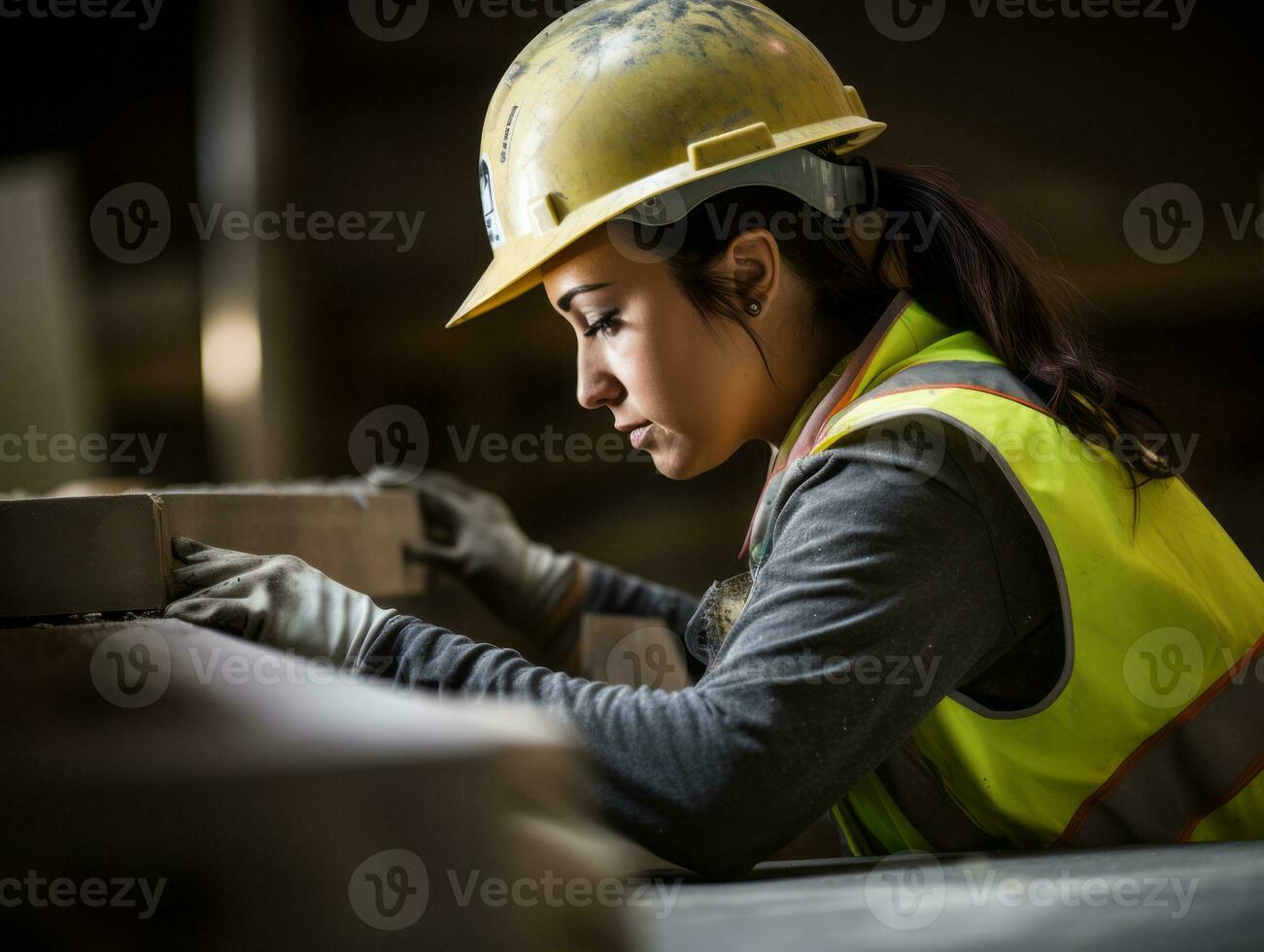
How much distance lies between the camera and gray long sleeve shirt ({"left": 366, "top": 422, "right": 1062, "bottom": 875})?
976mm

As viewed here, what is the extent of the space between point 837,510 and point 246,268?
8.94ft

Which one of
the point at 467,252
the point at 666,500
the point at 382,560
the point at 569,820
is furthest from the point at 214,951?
the point at 467,252

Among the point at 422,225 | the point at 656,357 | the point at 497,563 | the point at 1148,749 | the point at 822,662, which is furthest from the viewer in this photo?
the point at 422,225

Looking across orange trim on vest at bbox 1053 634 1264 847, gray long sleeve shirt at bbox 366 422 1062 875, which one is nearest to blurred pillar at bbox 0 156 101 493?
gray long sleeve shirt at bbox 366 422 1062 875

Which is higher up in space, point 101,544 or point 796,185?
point 796,185

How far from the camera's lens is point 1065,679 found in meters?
1.07

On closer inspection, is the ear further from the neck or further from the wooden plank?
the wooden plank

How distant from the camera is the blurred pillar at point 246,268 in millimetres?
3297

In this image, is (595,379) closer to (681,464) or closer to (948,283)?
(681,464)

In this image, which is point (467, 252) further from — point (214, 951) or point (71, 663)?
point (214, 951)

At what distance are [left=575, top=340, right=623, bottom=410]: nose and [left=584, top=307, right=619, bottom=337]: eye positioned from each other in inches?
0.7

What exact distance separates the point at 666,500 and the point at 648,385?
7.02 ft

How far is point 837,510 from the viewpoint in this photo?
1044 mm

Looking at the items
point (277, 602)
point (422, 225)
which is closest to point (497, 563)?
point (277, 602)
